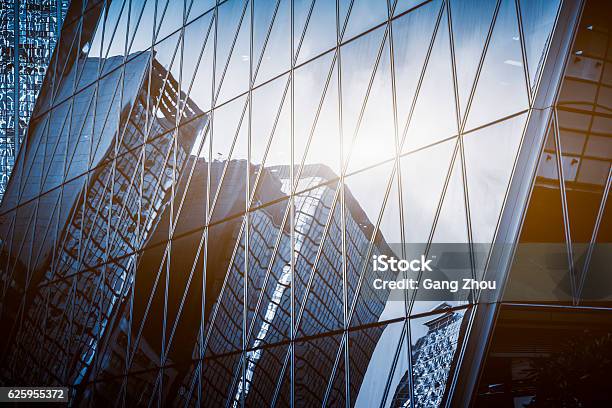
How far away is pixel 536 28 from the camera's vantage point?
13766mm

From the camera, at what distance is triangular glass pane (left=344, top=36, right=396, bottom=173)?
56.2 ft

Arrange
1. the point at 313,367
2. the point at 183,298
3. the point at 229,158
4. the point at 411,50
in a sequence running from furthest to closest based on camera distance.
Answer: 1. the point at 229,158
2. the point at 183,298
3. the point at 411,50
4. the point at 313,367

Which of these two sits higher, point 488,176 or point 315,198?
point 315,198

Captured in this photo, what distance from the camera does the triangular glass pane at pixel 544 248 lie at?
12.4 metres

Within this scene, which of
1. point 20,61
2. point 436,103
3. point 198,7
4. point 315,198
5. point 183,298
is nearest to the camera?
point 436,103

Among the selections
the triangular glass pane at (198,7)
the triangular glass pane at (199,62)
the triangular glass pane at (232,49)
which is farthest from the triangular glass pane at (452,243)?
the triangular glass pane at (198,7)

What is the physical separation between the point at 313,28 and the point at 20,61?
98.8ft

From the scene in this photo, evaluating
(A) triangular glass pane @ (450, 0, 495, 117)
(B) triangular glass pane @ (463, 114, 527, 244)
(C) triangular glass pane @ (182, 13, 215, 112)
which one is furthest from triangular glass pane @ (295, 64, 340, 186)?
(C) triangular glass pane @ (182, 13, 215, 112)

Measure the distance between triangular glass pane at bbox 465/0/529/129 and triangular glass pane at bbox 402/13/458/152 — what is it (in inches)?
28.5

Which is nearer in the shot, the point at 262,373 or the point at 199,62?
the point at 262,373

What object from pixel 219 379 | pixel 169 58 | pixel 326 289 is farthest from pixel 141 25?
pixel 326 289

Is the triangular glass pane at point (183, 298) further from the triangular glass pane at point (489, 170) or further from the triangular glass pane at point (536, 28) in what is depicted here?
the triangular glass pane at point (536, 28)

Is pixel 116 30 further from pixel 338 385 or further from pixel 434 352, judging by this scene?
pixel 434 352

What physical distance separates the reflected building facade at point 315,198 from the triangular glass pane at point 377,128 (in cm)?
6
